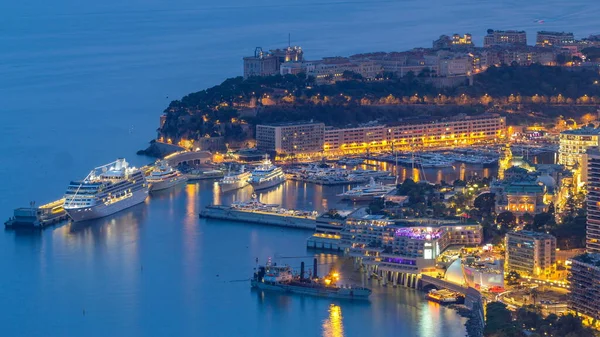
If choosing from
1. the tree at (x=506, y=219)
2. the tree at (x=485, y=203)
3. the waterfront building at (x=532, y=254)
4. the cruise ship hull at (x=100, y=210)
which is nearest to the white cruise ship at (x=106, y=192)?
the cruise ship hull at (x=100, y=210)

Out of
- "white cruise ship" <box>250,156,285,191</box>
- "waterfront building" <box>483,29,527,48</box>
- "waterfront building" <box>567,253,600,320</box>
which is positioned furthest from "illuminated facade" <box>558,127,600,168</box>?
"waterfront building" <box>483,29,527,48</box>

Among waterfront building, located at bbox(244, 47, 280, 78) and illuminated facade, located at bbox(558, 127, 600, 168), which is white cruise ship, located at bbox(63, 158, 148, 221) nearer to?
illuminated facade, located at bbox(558, 127, 600, 168)

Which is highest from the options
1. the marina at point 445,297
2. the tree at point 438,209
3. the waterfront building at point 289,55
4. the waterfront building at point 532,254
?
the waterfront building at point 289,55

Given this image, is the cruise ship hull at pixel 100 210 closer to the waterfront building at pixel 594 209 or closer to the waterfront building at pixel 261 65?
the waterfront building at pixel 594 209

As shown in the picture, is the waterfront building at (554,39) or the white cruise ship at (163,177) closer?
the white cruise ship at (163,177)

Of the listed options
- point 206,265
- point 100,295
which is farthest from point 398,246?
point 100,295

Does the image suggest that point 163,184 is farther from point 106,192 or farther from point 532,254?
point 532,254

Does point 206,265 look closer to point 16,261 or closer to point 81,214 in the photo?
point 16,261
